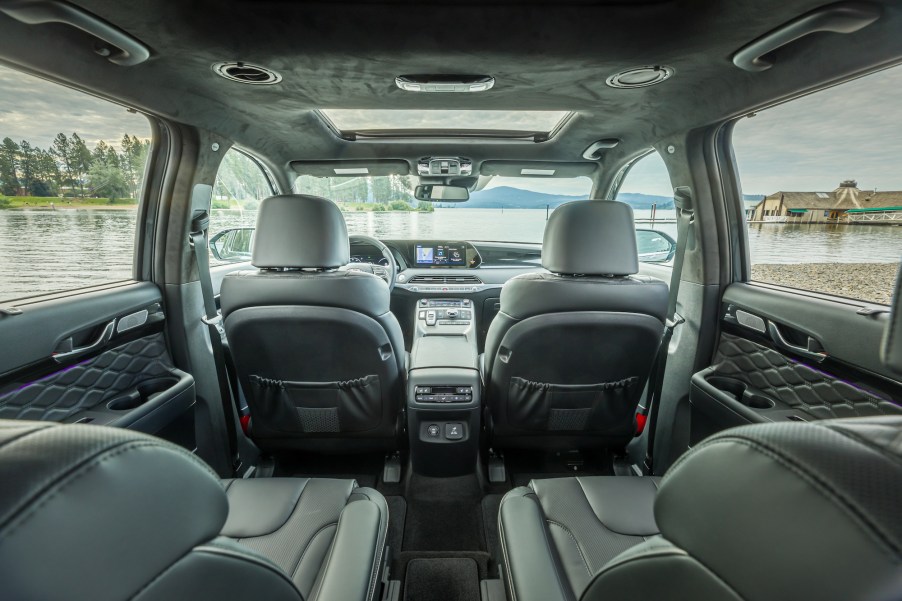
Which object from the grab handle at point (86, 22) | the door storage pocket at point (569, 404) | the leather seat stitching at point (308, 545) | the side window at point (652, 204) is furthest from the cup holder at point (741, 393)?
the grab handle at point (86, 22)

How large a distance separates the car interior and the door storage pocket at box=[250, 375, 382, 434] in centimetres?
2

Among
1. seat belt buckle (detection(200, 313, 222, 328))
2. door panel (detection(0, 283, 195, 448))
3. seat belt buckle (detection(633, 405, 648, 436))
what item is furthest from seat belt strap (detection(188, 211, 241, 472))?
seat belt buckle (detection(633, 405, 648, 436))

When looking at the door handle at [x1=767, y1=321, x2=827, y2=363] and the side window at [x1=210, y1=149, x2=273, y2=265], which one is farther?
the side window at [x1=210, y1=149, x2=273, y2=265]

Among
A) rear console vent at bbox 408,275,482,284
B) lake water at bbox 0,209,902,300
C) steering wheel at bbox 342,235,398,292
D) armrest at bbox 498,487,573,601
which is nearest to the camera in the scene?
armrest at bbox 498,487,573,601

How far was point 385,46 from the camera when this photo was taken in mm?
1746

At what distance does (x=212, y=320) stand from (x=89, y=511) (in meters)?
2.36

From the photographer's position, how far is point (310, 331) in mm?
2004

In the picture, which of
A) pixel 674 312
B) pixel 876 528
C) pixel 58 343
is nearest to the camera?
pixel 876 528

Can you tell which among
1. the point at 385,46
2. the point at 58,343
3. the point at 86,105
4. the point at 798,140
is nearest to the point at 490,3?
the point at 385,46

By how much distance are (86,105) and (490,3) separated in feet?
6.21

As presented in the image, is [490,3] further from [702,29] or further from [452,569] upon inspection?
[452,569]

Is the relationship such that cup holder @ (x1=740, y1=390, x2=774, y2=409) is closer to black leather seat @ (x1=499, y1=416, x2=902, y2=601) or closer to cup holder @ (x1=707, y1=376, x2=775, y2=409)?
cup holder @ (x1=707, y1=376, x2=775, y2=409)

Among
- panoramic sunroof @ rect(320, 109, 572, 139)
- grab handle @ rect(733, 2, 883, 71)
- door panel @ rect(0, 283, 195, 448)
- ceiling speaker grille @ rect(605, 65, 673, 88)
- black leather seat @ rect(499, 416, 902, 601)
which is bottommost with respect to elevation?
door panel @ rect(0, 283, 195, 448)

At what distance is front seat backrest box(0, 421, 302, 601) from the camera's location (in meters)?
0.32
